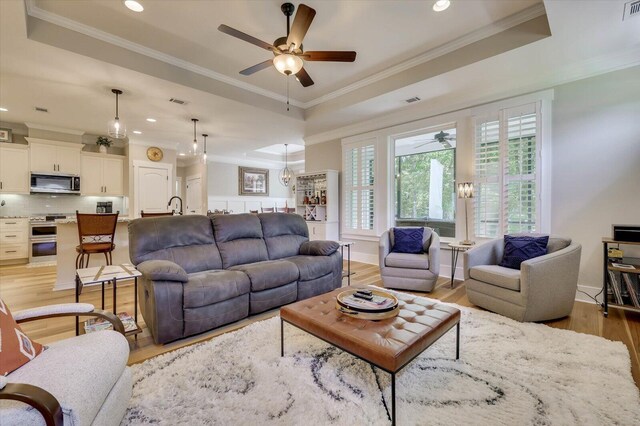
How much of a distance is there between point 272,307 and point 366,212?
3227mm

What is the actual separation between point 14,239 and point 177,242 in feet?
16.5

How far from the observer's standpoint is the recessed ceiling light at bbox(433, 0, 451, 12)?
261 cm

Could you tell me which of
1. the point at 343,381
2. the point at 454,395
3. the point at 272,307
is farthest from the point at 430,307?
the point at 272,307

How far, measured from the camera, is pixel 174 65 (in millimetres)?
3678

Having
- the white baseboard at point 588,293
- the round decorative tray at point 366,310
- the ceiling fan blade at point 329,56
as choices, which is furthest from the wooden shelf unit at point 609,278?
the ceiling fan blade at point 329,56

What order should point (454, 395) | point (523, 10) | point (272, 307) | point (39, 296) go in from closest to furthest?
point (454, 395) → point (523, 10) → point (272, 307) → point (39, 296)

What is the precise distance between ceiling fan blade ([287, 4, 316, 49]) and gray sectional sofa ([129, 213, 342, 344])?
82.3 inches

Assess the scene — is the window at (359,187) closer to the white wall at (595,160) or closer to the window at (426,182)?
the window at (426,182)

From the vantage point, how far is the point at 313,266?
130 inches

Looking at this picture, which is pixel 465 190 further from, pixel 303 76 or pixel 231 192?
pixel 231 192

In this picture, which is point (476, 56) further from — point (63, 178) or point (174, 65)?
point (63, 178)

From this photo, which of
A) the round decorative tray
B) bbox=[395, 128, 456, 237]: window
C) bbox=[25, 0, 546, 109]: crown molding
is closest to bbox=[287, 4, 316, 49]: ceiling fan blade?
bbox=[25, 0, 546, 109]: crown molding

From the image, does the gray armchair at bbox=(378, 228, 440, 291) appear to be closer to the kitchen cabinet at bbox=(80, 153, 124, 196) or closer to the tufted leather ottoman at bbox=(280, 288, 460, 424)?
the tufted leather ottoman at bbox=(280, 288, 460, 424)

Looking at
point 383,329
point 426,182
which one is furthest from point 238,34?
point 426,182
